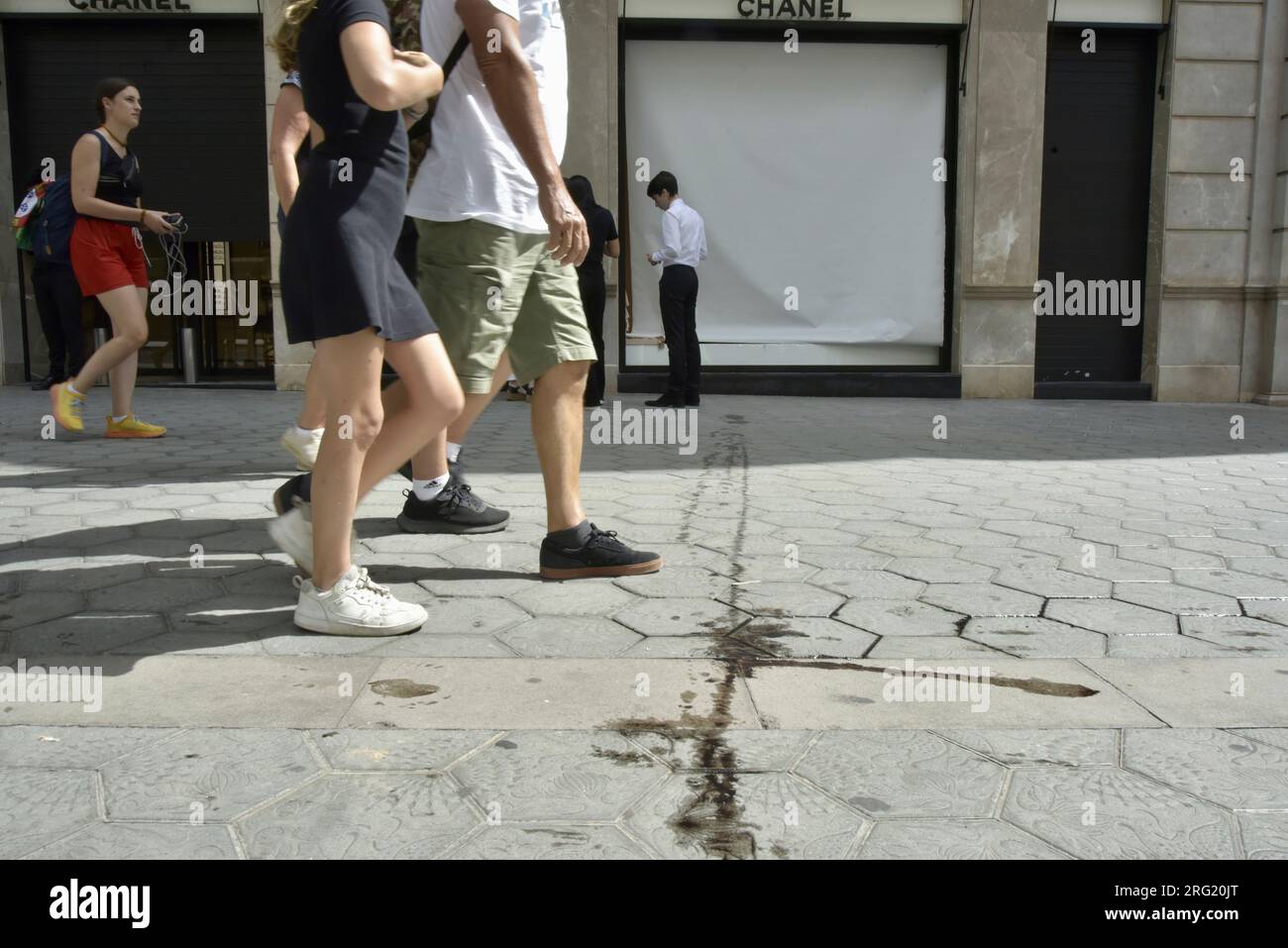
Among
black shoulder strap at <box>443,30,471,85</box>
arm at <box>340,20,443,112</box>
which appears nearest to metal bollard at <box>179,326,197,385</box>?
black shoulder strap at <box>443,30,471,85</box>

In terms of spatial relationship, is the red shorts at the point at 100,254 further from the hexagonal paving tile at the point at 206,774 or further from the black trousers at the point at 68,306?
the hexagonal paving tile at the point at 206,774

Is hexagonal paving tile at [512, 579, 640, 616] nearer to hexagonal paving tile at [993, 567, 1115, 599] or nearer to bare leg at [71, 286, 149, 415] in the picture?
hexagonal paving tile at [993, 567, 1115, 599]

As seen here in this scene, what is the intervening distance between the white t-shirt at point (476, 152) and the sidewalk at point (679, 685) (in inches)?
42.9

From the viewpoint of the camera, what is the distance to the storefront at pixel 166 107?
11.0 metres

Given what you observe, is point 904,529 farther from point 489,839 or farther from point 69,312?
point 69,312

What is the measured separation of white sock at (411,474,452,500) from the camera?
13.2ft

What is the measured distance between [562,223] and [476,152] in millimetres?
468

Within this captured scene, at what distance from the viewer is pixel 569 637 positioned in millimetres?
2861

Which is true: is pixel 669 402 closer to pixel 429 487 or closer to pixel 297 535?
pixel 429 487

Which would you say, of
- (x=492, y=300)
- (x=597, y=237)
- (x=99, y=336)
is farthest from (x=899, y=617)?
(x=99, y=336)

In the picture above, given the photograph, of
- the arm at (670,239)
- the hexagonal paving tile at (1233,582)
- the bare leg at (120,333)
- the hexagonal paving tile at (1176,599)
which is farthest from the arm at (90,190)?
the hexagonal paving tile at (1233,582)

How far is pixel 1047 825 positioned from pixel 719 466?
4269mm

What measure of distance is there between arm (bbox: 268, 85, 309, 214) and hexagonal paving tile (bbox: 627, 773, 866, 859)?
3.13m

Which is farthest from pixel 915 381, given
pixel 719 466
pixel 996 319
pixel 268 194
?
pixel 268 194
